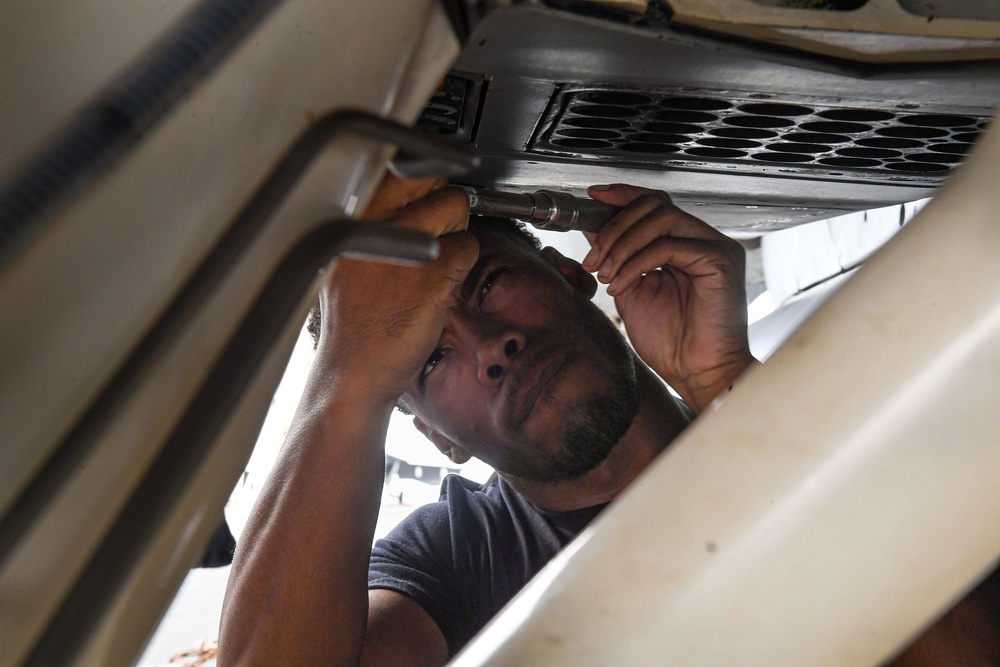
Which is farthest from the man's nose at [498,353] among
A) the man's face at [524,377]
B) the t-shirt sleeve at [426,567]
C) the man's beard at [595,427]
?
the t-shirt sleeve at [426,567]

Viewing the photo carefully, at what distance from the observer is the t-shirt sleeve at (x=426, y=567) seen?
55.7 inches

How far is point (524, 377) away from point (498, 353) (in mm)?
66

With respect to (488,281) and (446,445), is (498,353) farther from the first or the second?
(446,445)

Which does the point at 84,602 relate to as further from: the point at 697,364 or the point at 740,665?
the point at 697,364

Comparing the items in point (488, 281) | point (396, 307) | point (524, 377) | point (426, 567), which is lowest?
point (426, 567)

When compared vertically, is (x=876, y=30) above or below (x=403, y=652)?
above

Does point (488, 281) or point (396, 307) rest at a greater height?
point (396, 307)

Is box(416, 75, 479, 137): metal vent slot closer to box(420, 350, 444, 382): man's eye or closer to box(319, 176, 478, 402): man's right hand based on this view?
box(319, 176, 478, 402): man's right hand

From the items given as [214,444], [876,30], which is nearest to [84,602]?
[214,444]

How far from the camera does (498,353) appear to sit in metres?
1.36

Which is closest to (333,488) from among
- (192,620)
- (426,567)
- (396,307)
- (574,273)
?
(396,307)

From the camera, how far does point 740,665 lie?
36cm

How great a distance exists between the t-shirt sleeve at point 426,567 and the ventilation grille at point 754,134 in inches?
38.9

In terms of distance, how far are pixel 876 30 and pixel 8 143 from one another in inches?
18.3
